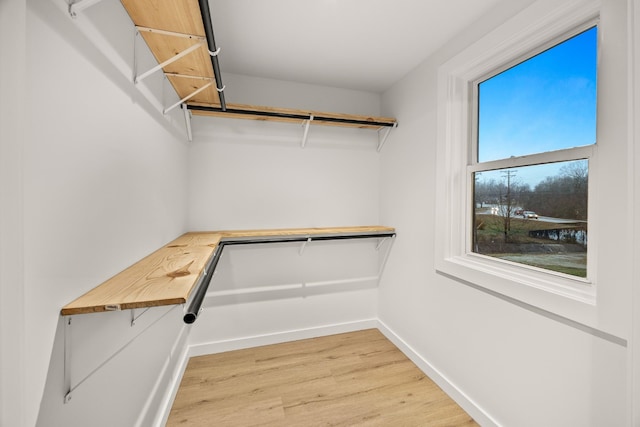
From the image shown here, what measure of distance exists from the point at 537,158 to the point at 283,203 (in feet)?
5.89

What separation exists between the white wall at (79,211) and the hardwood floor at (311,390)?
0.59m

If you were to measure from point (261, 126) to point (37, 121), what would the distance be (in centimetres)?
180

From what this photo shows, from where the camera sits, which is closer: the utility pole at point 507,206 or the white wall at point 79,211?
the white wall at point 79,211

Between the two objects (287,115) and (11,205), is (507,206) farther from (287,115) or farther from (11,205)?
(11,205)

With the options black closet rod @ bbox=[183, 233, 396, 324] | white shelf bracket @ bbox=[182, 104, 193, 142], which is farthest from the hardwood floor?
white shelf bracket @ bbox=[182, 104, 193, 142]

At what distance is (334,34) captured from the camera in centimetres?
176

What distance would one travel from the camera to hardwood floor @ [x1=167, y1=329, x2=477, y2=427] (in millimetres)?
1608

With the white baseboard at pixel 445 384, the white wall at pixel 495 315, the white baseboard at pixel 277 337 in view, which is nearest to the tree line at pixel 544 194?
the white wall at pixel 495 315

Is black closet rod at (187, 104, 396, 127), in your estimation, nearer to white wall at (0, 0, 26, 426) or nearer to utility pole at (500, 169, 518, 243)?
utility pole at (500, 169, 518, 243)

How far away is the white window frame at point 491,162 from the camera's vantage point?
3.88ft

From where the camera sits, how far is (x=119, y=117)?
103 cm

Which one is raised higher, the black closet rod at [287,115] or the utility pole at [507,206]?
the black closet rod at [287,115]

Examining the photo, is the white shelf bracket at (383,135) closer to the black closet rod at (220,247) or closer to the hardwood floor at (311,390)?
the black closet rod at (220,247)

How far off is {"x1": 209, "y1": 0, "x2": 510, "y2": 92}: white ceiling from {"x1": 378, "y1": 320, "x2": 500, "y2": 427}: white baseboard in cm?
226
